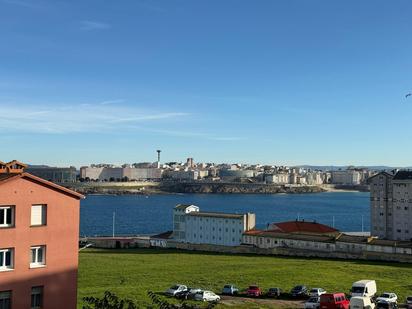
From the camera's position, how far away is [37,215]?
15.0 m

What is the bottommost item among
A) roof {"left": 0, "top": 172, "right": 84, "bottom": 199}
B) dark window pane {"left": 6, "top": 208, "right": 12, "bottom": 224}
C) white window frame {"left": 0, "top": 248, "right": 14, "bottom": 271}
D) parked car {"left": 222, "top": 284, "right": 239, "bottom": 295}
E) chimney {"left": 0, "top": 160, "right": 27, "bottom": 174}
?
parked car {"left": 222, "top": 284, "right": 239, "bottom": 295}

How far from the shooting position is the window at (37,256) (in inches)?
582

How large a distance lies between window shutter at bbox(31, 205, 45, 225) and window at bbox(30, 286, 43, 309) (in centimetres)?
166

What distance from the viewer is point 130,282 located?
31.0 m

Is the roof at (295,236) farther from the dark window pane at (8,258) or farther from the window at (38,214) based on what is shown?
the dark window pane at (8,258)

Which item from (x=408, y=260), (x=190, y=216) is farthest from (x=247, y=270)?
(x=190, y=216)

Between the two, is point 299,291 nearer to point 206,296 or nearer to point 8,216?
point 206,296

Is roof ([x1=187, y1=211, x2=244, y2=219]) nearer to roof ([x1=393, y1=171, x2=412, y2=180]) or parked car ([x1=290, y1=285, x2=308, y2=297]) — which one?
roof ([x1=393, y1=171, x2=412, y2=180])

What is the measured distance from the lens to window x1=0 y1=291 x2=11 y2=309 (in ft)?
46.0

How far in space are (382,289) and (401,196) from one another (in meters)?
42.3

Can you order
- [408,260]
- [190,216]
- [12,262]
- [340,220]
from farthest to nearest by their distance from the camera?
[340,220], [190,216], [408,260], [12,262]

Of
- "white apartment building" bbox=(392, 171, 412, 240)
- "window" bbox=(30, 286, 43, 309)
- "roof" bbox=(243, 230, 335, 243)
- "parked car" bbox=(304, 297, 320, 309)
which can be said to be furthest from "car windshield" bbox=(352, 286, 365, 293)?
"white apartment building" bbox=(392, 171, 412, 240)

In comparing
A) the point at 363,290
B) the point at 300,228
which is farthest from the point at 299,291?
the point at 300,228

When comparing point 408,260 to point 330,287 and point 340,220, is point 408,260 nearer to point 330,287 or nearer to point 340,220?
point 330,287
